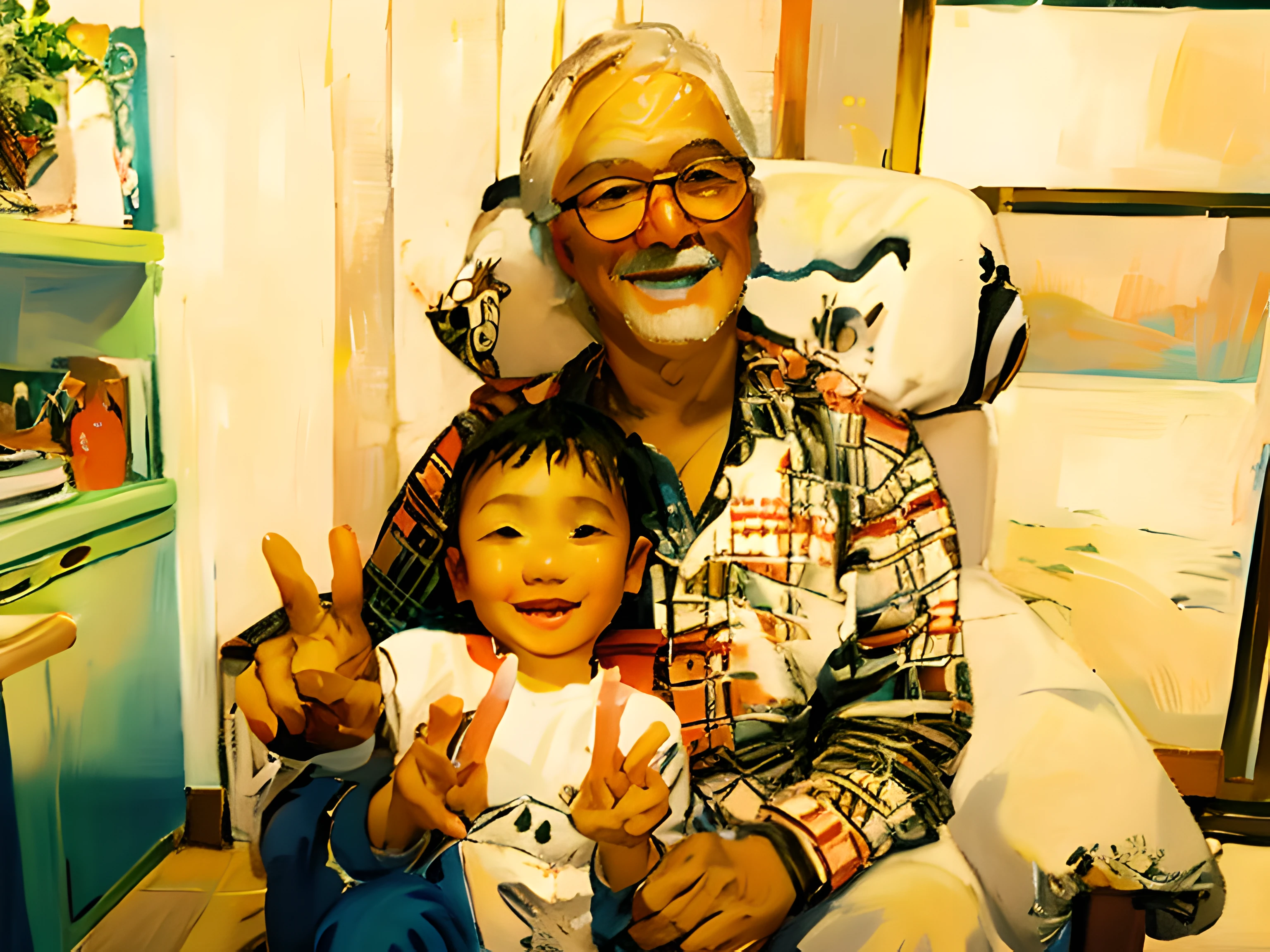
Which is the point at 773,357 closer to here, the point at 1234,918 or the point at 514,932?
the point at 514,932

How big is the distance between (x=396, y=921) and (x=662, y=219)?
0.81 metres

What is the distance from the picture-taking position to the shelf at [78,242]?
1.21 meters

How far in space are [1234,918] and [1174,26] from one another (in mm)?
1340

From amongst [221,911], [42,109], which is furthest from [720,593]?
[42,109]

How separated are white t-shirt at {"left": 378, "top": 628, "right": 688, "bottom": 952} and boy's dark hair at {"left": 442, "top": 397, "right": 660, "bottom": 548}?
0.18m

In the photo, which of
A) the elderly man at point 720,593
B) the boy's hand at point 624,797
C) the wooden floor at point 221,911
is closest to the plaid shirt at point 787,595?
the elderly man at point 720,593

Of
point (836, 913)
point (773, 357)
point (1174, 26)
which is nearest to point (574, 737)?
point (836, 913)

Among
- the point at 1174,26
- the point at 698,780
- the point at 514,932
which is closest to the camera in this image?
the point at 514,932

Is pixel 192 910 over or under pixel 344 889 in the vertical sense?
under

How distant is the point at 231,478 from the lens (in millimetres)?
1469

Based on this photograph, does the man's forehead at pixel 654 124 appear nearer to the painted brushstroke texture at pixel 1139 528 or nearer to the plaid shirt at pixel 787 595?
the plaid shirt at pixel 787 595

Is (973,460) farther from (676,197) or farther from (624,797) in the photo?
(624,797)

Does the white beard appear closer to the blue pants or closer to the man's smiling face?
the man's smiling face

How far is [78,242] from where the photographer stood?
1301 millimetres
